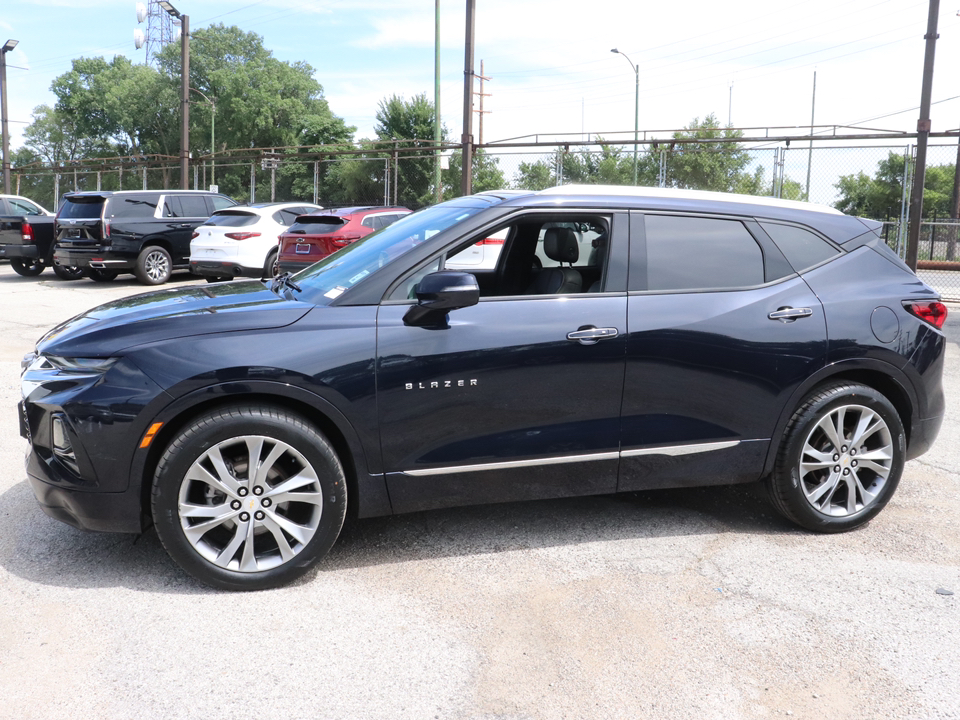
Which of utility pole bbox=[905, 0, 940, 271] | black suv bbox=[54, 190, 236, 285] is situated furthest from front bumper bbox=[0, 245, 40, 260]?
utility pole bbox=[905, 0, 940, 271]

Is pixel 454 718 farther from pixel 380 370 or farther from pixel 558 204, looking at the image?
pixel 558 204

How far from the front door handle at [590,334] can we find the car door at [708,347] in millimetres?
105

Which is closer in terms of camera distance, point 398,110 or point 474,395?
point 474,395

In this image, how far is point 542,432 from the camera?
388 cm

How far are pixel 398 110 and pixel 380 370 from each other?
169ft

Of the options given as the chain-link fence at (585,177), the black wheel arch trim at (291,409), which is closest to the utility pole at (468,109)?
the chain-link fence at (585,177)

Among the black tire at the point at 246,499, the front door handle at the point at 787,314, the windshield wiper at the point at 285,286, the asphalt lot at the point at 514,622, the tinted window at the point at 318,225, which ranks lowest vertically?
the asphalt lot at the point at 514,622

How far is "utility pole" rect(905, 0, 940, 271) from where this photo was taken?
46.0ft

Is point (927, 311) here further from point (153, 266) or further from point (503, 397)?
point (153, 266)

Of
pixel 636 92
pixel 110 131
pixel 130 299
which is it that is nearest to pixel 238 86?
pixel 110 131

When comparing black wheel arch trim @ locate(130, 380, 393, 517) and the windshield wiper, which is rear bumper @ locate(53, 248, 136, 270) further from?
black wheel arch trim @ locate(130, 380, 393, 517)

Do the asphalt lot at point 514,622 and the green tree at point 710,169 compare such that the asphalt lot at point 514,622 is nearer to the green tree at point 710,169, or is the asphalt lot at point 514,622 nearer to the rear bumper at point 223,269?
the rear bumper at point 223,269

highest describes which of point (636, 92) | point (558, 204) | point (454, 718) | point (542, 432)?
point (636, 92)

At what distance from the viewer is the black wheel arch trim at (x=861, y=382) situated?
422 centimetres
